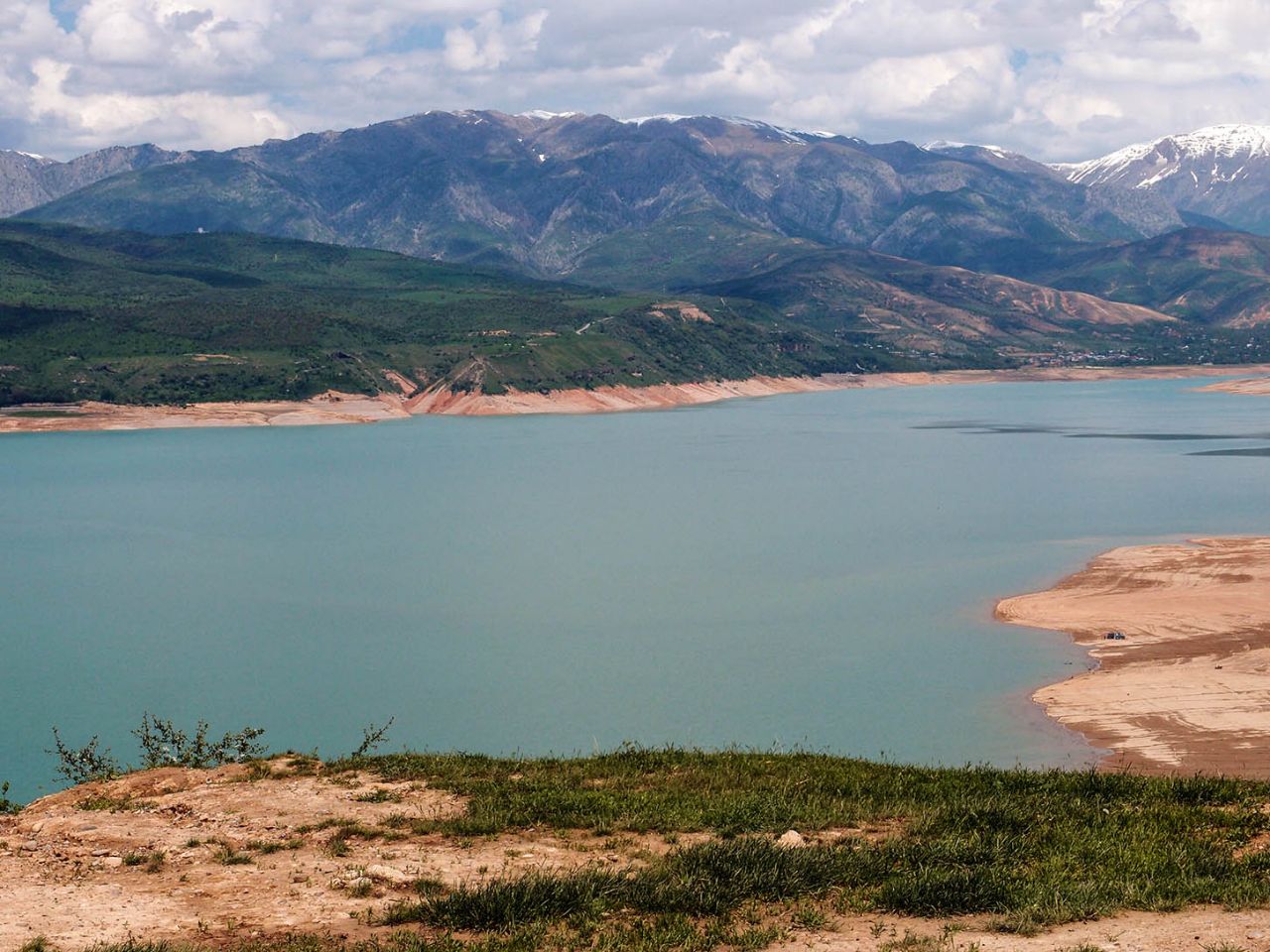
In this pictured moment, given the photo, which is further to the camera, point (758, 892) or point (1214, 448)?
point (1214, 448)

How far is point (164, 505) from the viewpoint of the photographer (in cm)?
10081

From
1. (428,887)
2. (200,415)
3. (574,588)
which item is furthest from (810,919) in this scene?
(200,415)

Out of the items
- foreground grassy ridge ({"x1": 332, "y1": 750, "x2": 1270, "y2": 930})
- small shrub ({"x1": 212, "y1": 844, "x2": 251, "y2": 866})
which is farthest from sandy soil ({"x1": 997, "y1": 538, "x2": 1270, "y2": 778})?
small shrub ({"x1": 212, "y1": 844, "x2": 251, "y2": 866})

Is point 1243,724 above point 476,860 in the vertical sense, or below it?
below

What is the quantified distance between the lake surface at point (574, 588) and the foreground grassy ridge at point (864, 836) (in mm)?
15273

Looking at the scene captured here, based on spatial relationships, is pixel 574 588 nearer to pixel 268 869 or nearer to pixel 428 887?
pixel 268 869

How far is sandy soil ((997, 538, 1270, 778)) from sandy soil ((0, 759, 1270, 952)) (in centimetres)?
1784

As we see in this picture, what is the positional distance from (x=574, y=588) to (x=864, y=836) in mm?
47617

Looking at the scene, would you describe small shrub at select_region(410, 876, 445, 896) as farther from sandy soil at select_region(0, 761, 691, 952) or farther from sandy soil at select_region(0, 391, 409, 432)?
sandy soil at select_region(0, 391, 409, 432)

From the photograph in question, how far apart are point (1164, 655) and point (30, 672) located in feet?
135

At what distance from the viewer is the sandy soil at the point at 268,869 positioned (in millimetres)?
13930

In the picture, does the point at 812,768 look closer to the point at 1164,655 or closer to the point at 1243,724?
the point at 1243,724

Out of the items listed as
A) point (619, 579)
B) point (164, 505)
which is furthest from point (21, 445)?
point (619, 579)

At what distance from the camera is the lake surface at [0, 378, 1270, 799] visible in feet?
138
